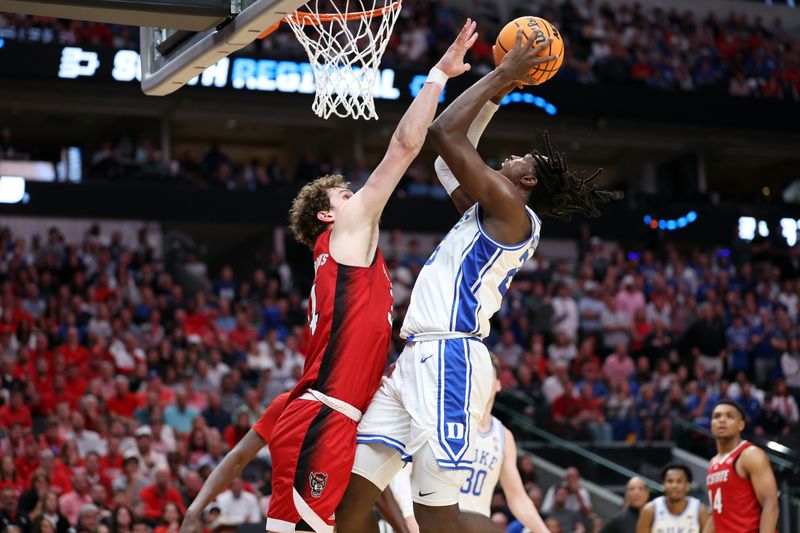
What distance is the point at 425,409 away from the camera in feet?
16.0

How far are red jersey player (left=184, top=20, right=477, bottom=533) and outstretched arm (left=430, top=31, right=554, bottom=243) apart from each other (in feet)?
0.33

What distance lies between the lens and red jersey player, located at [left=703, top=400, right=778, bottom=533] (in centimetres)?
793

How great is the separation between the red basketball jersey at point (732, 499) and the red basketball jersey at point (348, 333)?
13.0ft

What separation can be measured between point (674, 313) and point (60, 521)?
1090cm

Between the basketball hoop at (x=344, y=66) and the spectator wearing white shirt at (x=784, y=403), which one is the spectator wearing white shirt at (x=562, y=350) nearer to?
the spectator wearing white shirt at (x=784, y=403)

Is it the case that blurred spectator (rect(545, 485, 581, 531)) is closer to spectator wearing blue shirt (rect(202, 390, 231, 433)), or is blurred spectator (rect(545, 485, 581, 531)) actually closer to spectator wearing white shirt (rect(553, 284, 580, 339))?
spectator wearing blue shirt (rect(202, 390, 231, 433))

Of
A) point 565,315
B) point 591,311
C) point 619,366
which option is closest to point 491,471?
point 619,366

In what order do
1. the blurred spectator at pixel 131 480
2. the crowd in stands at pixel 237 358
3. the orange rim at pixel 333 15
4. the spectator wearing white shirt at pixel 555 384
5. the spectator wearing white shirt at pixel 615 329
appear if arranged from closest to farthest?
the orange rim at pixel 333 15 → the blurred spectator at pixel 131 480 → the crowd in stands at pixel 237 358 → the spectator wearing white shirt at pixel 555 384 → the spectator wearing white shirt at pixel 615 329

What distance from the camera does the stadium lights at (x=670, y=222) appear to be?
21.2 m

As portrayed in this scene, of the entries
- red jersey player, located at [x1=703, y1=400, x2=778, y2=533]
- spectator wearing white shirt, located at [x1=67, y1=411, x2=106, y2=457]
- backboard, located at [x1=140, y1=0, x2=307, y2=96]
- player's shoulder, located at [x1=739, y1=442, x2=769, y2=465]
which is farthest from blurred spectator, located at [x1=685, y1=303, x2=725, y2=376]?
backboard, located at [x1=140, y1=0, x2=307, y2=96]

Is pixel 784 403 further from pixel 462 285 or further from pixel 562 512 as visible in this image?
pixel 462 285

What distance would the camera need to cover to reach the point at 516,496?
287 inches

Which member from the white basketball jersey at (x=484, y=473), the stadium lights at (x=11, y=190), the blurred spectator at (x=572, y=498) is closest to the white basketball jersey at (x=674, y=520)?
the white basketball jersey at (x=484, y=473)

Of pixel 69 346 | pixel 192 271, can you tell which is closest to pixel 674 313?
pixel 192 271
